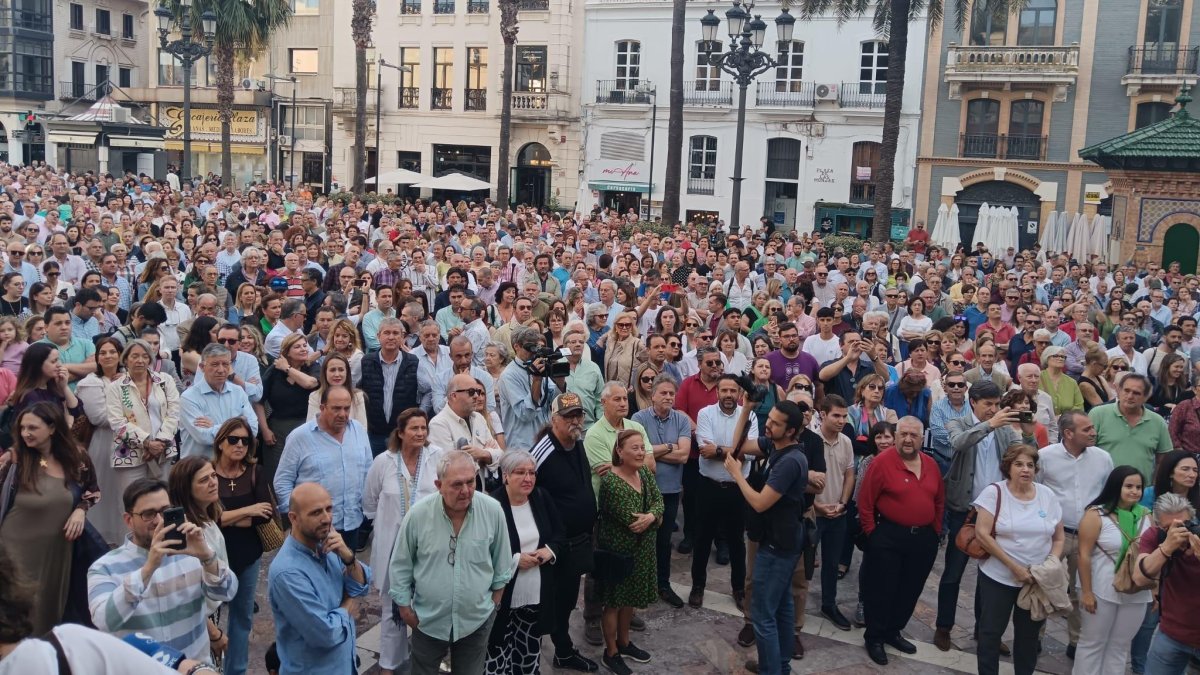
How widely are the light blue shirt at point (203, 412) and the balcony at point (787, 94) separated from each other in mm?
→ 31585

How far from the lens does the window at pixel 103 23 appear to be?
178 feet

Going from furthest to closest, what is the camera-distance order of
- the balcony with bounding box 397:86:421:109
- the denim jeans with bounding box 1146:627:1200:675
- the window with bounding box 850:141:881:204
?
the balcony with bounding box 397:86:421:109 < the window with bounding box 850:141:881:204 < the denim jeans with bounding box 1146:627:1200:675

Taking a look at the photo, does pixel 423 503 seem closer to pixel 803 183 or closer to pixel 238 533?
pixel 238 533

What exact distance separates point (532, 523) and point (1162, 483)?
12.7 ft

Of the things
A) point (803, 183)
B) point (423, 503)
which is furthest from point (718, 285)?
point (803, 183)

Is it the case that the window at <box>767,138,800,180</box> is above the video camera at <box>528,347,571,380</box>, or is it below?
above

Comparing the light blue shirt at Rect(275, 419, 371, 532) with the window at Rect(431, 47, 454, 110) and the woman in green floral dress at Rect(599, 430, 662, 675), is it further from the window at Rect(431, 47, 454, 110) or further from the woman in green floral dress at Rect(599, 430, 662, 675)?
the window at Rect(431, 47, 454, 110)

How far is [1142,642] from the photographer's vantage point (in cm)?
680

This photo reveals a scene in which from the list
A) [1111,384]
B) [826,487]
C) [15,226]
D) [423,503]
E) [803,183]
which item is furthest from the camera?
[803,183]

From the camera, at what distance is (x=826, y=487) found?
290 inches

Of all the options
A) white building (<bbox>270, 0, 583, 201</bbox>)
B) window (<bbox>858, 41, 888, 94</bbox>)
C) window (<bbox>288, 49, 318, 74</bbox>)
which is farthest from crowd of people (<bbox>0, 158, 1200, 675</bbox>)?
window (<bbox>288, 49, 318, 74</bbox>)

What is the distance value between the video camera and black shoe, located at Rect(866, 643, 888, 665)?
110 inches

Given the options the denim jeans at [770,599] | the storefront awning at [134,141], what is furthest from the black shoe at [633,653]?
the storefront awning at [134,141]

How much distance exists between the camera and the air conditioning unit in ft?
116
